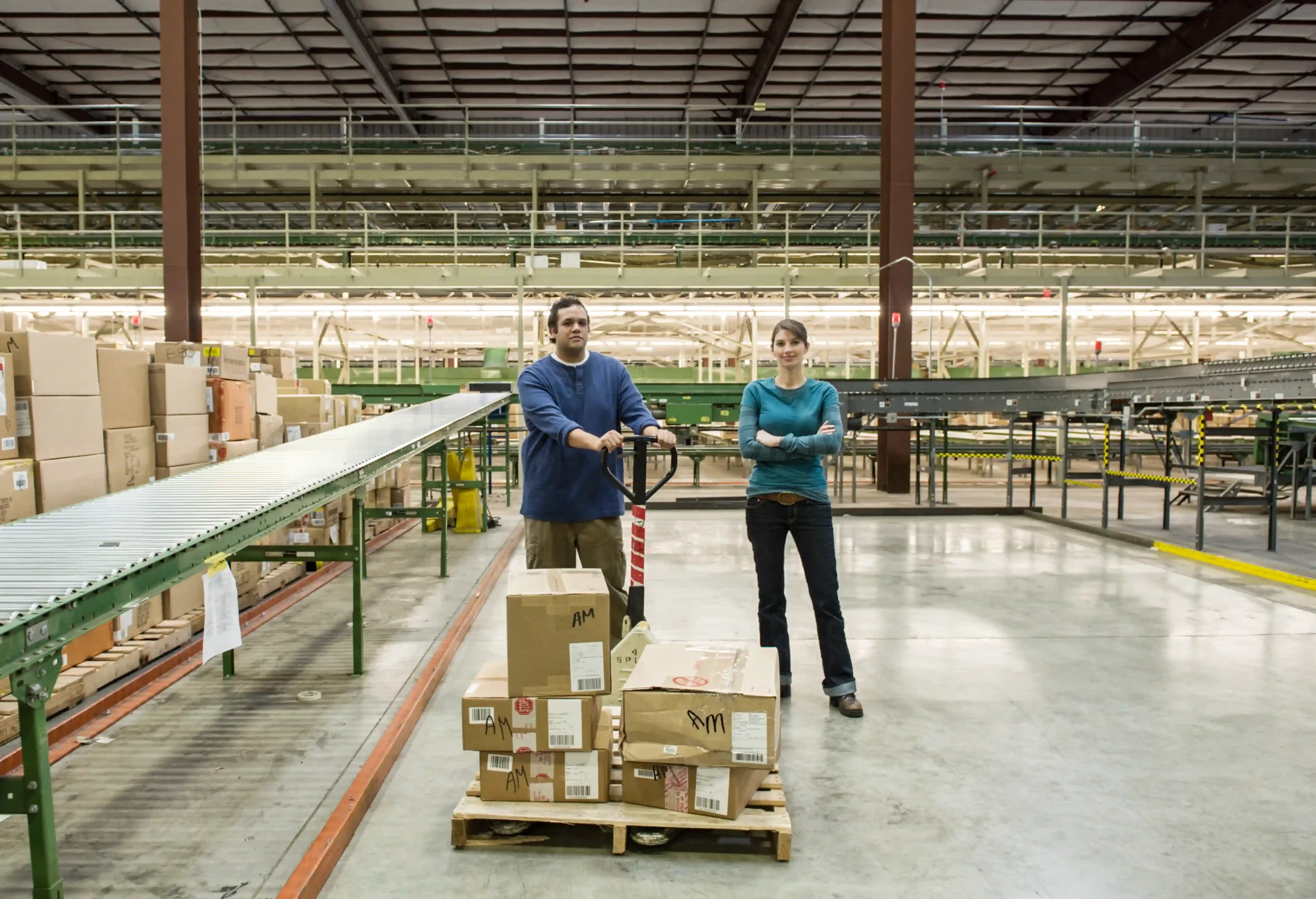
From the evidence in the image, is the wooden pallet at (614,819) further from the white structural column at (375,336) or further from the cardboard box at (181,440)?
the white structural column at (375,336)

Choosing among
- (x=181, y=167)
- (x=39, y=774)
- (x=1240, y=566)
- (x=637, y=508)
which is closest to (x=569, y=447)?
(x=637, y=508)

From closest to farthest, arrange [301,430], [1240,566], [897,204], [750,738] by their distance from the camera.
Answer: [750,738], [1240,566], [301,430], [897,204]

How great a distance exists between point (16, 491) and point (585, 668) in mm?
2704

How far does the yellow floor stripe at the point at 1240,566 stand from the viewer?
5.46 meters

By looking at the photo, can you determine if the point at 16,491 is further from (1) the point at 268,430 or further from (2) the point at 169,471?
(1) the point at 268,430

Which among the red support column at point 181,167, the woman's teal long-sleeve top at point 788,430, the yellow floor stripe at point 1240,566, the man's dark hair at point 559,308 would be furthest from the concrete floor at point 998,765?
the red support column at point 181,167

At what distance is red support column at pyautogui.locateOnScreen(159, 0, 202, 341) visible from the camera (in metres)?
9.45

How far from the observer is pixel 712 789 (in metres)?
2.24

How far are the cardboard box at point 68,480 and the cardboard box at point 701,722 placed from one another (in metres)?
2.80

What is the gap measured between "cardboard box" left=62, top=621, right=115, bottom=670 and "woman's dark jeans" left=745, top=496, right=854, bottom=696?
112 inches

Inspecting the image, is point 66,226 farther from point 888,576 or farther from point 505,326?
point 888,576

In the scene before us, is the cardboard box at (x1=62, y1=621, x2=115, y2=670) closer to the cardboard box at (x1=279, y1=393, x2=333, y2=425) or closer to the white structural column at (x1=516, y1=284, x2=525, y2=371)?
the cardboard box at (x1=279, y1=393, x2=333, y2=425)

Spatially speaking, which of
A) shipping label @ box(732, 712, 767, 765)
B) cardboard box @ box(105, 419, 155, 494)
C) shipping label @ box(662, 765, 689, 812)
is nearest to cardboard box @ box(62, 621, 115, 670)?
cardboard box @ box(105, 419, 155, 494)

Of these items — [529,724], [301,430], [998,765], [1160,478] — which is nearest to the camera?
[529,724]
